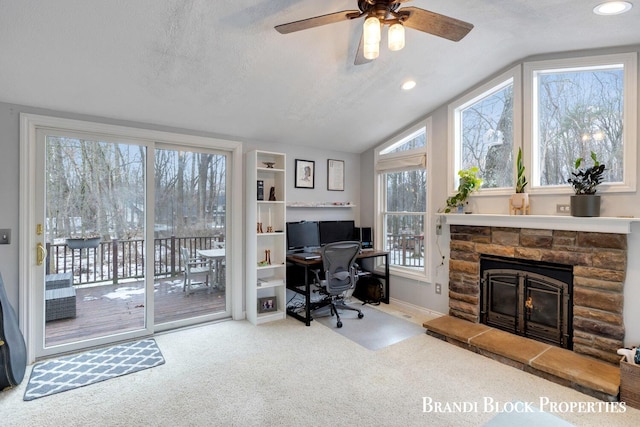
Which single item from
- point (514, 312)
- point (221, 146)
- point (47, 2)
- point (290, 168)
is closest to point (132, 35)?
point (47, 2)

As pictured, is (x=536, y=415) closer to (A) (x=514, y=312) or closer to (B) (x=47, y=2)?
(A) (x=514, y=312)

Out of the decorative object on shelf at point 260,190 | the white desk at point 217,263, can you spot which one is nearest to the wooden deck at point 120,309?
the white desk at point 217,263

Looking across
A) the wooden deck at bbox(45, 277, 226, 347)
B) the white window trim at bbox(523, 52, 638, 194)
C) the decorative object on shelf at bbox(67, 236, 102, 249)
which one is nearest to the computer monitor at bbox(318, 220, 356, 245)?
the wooden deck at bbox(45, 277, 226, 347)

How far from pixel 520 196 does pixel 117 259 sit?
3947 millimetres

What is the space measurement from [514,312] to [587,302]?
651 millimetres

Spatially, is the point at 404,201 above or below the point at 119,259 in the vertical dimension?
above

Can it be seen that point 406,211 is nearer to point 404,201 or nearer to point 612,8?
point 404,201

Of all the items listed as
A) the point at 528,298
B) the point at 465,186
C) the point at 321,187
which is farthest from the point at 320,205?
the point at 528,298

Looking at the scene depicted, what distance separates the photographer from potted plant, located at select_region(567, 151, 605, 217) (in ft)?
8.87

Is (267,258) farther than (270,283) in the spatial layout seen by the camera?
Yes

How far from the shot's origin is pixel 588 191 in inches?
108

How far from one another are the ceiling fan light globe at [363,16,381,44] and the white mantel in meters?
2.26

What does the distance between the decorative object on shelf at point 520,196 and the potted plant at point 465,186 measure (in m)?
0.43

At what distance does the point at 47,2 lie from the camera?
6.14 ft
